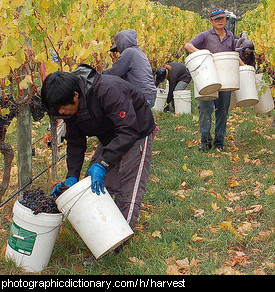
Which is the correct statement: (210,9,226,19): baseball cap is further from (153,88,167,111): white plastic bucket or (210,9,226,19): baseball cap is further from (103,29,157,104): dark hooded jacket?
(153,88,167,111): white plastic bucket

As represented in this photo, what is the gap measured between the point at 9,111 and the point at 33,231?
0.92 m

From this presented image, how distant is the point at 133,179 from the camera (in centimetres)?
303

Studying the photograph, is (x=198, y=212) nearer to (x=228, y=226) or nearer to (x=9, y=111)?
(x=228, y=226)

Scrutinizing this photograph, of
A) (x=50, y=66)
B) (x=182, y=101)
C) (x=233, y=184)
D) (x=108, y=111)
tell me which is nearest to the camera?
(x=108, y=111)

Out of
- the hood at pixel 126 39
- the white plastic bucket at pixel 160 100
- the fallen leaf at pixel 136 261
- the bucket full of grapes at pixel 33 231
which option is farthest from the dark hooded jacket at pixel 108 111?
the white plastic bucket at pixel 160 100

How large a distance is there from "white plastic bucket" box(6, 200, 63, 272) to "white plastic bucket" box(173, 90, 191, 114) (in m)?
5.65

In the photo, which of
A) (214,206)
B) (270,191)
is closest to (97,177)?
(214,206)

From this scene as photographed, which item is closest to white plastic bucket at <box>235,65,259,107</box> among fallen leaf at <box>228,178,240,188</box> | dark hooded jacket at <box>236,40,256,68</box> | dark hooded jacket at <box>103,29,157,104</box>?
dark hooded jacket at <box>103,29,157,104</box>

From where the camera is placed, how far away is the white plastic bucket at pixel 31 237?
263cm

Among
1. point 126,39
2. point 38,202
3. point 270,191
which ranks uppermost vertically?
point 126,39

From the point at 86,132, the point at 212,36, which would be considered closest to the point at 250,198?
the point at 86,132

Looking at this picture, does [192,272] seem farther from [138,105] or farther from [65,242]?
[138,105]

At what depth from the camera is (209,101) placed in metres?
5.30

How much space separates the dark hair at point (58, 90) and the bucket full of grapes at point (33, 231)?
652mm
